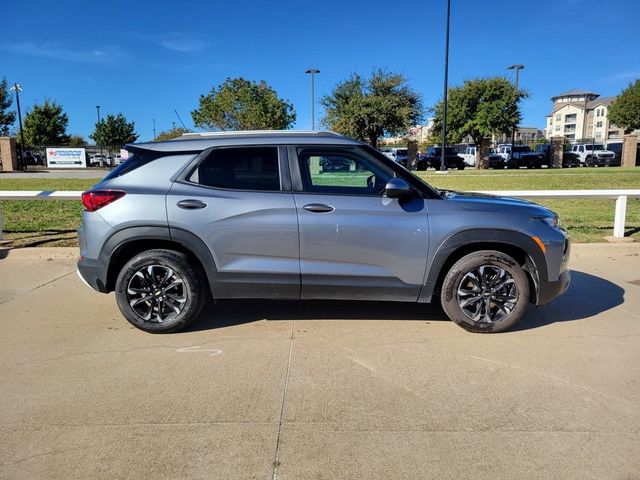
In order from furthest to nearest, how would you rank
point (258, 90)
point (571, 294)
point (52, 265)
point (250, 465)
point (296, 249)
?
point (258, 90) < point (52, 265) < point (571, 294) < point (296, 249) < point (250, 465)

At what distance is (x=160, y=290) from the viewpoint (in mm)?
4484

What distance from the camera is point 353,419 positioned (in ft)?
10.2

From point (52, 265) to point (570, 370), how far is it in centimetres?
698

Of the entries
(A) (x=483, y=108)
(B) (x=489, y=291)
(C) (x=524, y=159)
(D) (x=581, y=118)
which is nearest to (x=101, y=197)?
(B) (x=489, y=291)

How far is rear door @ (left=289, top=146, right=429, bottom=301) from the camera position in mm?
4297

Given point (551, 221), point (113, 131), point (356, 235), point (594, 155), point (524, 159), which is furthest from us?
point (113, 131)

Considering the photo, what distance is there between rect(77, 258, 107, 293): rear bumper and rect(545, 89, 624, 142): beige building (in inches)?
5408

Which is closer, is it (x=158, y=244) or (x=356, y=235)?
(x=356, y=235)

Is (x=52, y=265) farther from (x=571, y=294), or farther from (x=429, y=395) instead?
(x=571, y=294)

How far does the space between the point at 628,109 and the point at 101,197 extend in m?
60.0

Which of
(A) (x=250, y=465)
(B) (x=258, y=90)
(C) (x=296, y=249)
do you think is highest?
(B) (x=258, y=90)

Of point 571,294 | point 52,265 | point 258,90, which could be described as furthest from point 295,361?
point 258,90

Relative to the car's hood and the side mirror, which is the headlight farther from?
the side mirror

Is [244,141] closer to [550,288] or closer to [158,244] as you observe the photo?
[158,244]
